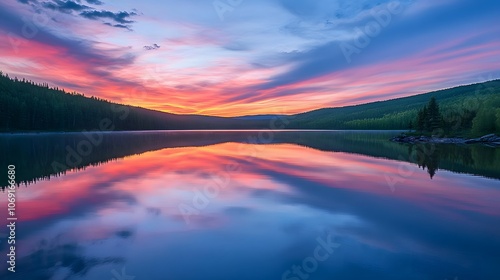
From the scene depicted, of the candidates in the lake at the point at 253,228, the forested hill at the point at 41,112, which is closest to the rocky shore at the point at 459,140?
the lake at the point at 253,228

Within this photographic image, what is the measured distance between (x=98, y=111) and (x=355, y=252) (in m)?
173

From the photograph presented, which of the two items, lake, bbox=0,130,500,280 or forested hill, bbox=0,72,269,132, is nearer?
lake, bbox=0,130,500,280

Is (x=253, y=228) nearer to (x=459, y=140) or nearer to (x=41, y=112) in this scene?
(x=459, y=140)

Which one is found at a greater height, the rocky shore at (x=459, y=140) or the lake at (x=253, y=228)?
the lake at (x=253, y=228)

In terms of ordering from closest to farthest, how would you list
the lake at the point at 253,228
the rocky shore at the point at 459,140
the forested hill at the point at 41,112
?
the lake at the point at 253,228 → the rocky shore at the point at 459,140 → the forested hill at the point at 41,112

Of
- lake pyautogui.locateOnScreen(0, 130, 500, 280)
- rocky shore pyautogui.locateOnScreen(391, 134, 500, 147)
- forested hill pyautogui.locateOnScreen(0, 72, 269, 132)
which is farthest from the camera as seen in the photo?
forested hill pyautogui.locateOnScreen(0, 72, 269, 132)

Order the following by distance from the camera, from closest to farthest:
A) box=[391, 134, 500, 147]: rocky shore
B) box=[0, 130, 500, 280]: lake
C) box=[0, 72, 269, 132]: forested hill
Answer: box=[0, 130, 500, 280]: lake
box=[391, 134, 500, 147]: rocky shore
box=[0, 72, 269, 132]: forested hill

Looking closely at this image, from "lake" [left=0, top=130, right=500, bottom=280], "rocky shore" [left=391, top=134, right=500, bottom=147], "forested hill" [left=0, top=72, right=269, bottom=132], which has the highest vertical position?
"forested hill" [left=0, top=72, right=269, bottom=132]

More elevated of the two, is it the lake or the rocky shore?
the lake

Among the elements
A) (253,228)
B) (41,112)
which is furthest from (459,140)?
(41,112)

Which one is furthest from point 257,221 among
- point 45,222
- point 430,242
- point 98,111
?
point 98,111

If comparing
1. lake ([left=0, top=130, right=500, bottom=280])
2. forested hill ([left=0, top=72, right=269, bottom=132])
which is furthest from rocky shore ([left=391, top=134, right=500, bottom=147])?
forested hill ([left=0, top=72, right=269, bottom=132])

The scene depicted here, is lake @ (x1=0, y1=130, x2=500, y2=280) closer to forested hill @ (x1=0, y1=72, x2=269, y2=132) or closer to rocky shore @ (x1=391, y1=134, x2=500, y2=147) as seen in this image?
rocky shore @ (x1=391, y1=134, x2=500, y2=147)

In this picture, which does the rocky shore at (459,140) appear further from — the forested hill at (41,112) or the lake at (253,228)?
the forested hill at (41,112)
